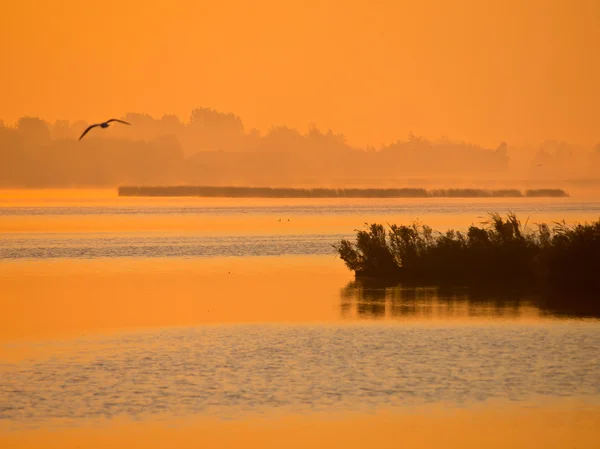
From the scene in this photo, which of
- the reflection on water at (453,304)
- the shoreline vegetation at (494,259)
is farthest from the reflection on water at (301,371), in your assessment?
the shoreline vegetation at (494,259)

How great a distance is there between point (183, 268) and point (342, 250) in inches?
521

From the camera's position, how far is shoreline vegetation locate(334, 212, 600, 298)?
3806 centimetres

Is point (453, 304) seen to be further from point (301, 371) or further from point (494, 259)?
point (301, 371)

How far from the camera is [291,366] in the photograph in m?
24.3

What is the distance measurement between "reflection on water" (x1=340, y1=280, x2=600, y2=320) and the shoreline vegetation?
1.68 m

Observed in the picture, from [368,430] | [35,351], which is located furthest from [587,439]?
[35,351]

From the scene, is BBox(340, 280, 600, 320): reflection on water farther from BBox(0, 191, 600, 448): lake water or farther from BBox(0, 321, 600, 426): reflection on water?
BBox(0, 321, 600, 426): reflection on water

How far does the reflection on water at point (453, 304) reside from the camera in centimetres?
3309

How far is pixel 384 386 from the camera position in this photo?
2170 cm

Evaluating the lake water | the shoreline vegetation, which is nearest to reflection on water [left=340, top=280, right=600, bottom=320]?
the lake water

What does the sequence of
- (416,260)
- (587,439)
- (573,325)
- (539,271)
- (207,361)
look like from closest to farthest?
(587,439)
(207,361)
(573,325)
(539,271)
(416,260)

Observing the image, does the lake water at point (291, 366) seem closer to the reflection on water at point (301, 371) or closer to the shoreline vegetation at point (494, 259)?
the reflection on water at point (301, 371)

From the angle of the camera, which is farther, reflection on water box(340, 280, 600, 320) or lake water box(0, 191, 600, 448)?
reflection on water box(340, 280, 600, 320)

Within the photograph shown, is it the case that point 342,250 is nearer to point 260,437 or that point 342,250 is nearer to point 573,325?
point 573,325
